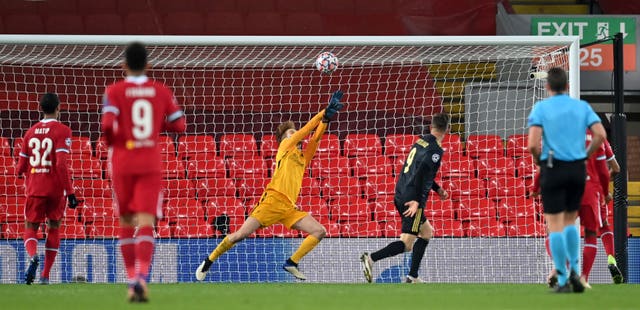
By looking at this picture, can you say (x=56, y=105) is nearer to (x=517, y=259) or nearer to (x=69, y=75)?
(x=69, y=75)

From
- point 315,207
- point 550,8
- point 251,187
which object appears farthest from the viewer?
point 550,8

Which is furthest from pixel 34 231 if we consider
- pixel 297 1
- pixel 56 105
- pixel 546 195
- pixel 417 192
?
pixel 297 1

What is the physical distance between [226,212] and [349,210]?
1.50m

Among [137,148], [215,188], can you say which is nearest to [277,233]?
[215,188]

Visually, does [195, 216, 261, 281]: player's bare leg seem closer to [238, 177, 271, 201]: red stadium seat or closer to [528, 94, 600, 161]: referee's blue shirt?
[238, 177, 271, 201]: red stadium seat

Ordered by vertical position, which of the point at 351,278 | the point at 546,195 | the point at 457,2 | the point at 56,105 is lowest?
the point at 351,278

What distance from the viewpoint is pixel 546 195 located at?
25.3 ft

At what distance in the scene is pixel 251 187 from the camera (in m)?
13.5

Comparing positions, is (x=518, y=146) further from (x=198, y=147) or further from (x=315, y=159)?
(x=198, y=147)

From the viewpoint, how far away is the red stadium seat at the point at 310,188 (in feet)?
44.5

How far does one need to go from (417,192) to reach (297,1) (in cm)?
672

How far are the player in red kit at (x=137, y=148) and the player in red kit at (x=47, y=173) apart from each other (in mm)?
3296

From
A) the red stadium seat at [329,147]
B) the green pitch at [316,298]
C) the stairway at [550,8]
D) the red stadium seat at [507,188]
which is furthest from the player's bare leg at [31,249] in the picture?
the stairway at [550,8]

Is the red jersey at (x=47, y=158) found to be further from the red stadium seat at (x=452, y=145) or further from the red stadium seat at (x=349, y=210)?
the red stadium seat at (x=452, y=145)
